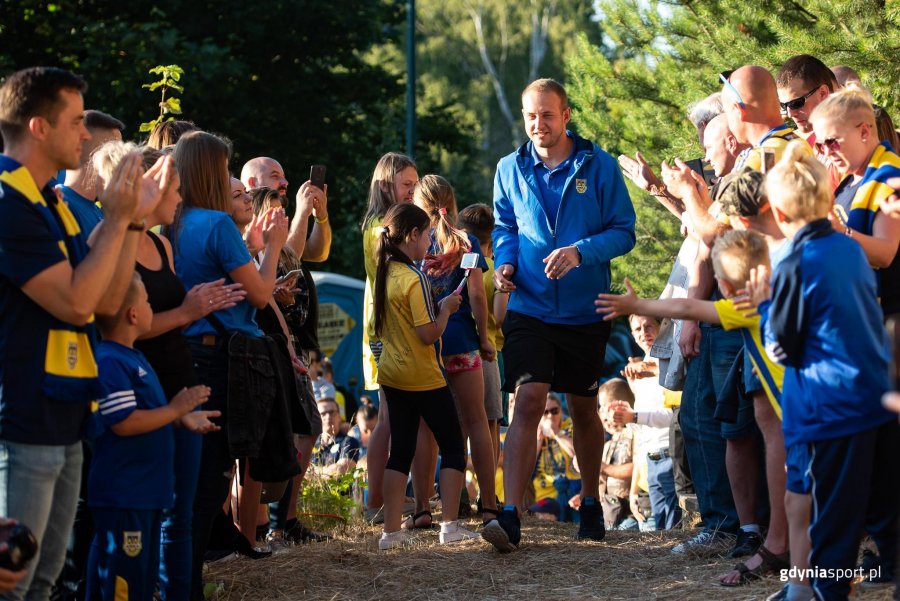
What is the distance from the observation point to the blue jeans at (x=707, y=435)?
225 inches

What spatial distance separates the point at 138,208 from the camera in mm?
3844

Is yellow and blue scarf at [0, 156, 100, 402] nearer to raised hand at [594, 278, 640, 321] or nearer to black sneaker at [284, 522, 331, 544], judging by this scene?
raised hand at [594, 278, 640, 321]

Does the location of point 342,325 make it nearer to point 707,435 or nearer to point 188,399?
point 707,435

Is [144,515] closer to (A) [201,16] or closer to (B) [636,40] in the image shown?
(B) [636,40]

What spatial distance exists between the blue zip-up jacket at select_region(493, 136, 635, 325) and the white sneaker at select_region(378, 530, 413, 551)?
140 cm

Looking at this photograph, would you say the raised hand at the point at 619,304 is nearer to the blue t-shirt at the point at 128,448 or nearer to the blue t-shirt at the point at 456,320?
the blue t-shirt at the point at 128,448

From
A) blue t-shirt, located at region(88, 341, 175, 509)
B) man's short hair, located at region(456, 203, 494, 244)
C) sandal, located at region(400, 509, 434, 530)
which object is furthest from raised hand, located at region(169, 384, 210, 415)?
man's short hair, located at region(456, 203, 494, 244)

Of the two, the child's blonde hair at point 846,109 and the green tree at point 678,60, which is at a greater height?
the green tree at point 678,60

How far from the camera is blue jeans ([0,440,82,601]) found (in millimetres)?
3508

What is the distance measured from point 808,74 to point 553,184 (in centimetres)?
149

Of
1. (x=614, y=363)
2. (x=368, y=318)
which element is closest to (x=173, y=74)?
(x=368, y=318)

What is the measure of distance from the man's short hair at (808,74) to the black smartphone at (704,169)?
931mm

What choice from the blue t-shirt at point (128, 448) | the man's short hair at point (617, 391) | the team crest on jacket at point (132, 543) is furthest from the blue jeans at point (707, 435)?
the man's short hair at point (617, 391)

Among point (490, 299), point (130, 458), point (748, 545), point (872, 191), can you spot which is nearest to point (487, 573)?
point (748, 545)
